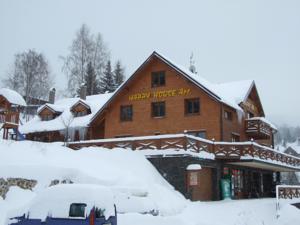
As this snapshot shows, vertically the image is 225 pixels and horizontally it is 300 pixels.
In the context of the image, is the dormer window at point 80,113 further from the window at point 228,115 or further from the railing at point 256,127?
the railing at point 256,127

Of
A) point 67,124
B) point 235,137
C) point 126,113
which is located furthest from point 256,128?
point 67,124

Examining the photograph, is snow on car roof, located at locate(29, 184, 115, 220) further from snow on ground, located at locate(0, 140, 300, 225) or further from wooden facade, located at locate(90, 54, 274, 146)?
wooden facade, located at locate(90, 54, 274, 146)

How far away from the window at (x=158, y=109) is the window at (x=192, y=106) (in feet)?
5.78

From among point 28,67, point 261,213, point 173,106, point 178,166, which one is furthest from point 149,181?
point 28,67

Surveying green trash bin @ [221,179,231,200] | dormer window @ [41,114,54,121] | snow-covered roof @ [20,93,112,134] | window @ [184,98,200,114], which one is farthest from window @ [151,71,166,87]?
dormer window @ [41,114,54,121]

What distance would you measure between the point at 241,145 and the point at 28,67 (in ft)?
102

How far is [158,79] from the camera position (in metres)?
32.0

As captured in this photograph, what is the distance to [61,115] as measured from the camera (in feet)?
125

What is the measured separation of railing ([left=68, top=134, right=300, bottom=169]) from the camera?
23.3m

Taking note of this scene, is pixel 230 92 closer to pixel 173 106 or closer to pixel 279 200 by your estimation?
pixel 173 106

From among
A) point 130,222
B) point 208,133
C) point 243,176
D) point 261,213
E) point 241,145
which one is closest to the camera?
point 130,222

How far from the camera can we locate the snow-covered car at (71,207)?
382 inches

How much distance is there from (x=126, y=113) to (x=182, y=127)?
4.95 meters

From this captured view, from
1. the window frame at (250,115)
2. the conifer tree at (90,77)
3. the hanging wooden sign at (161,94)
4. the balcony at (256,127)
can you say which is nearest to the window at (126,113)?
the hanging wooden sign at (161,94)
